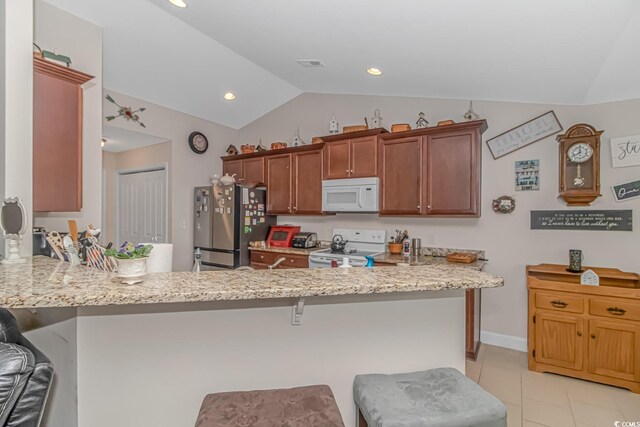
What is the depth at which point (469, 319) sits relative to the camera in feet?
9.60

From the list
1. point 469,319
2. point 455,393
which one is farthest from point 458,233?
point 455,393

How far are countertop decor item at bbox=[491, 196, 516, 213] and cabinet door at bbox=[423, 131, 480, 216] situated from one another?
1.06 feet

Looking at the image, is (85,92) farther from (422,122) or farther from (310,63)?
(422,122)

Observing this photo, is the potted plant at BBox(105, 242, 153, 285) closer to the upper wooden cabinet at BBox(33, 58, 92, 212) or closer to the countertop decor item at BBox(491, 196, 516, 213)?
the upper wooden cabinet at BBox(33, 58, 92, 212)

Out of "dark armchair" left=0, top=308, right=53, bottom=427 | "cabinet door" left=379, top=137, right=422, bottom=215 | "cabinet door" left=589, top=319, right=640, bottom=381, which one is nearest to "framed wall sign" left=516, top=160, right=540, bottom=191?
"cabinet door" left=379, top=137, right=422, bottom=215

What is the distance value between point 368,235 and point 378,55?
6.58ft

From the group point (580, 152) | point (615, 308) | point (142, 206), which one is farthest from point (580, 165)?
point (142, 206)

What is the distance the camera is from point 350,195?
3.73 m

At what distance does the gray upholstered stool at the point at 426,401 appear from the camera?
1050 millimetres

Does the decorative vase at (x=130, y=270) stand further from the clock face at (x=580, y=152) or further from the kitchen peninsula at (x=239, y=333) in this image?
the clock face at (x=580, y=152)

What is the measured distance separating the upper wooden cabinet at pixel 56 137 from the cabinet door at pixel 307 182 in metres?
2.39

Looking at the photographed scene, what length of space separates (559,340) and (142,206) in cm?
530

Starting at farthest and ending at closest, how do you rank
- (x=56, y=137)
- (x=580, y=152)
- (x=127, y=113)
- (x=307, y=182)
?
(x=307, y=182) → (x=127, y=113) → (x=580, y=152) → (x=56, y=137)

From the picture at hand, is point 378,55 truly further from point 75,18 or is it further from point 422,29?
point 75,18
